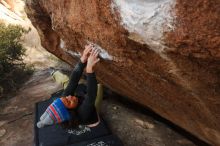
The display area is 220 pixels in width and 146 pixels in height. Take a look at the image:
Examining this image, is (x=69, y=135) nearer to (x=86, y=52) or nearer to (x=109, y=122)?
(x=109, y=122)

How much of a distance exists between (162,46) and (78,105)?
74.3 inches

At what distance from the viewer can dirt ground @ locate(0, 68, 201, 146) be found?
534 centimetres

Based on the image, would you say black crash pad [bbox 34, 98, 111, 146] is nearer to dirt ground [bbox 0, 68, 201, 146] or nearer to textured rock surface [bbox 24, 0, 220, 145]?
dirt ground [bbox 0, 68, 201, 146]

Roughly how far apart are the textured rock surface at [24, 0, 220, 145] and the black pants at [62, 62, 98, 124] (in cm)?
35

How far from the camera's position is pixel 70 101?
4.18 m

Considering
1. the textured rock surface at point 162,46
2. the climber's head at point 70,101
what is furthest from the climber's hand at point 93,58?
the climber's head at point 70,101

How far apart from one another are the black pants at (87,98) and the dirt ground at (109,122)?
1273mm

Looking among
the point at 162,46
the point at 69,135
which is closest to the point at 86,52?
the point at 162,46

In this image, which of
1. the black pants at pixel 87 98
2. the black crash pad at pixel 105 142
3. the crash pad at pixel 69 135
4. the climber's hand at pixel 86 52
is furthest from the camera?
the crash pad at pixel 69 135

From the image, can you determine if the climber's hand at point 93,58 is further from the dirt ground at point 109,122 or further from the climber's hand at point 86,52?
the dirt ground at point 109,122

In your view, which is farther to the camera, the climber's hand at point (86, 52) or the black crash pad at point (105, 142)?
the black crash pad at point (105, 142)

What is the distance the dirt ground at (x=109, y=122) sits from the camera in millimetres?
5344

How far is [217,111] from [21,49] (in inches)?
310

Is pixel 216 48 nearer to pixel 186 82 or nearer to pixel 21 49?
pixel 186 82
